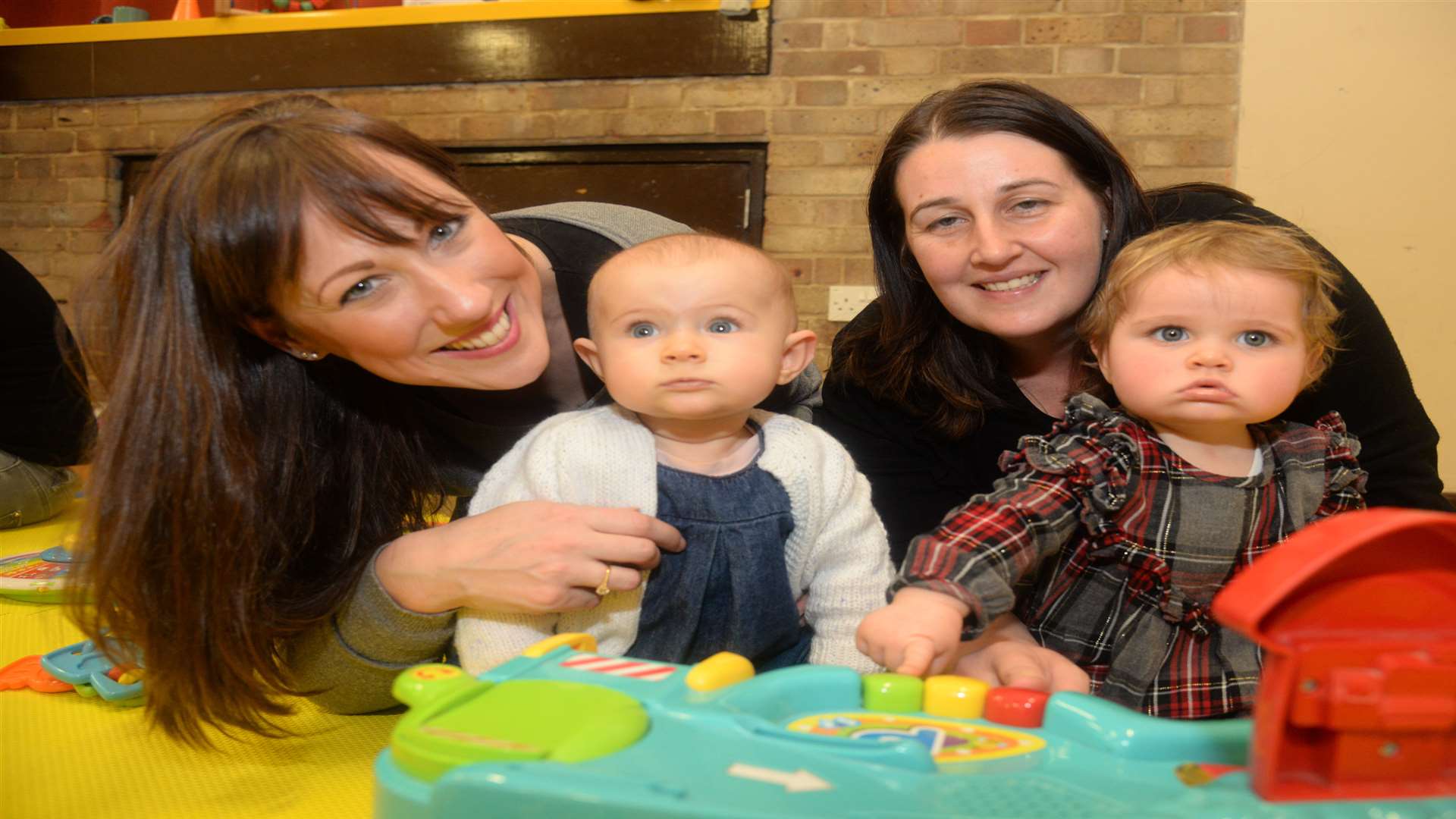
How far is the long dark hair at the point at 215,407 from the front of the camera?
106cm

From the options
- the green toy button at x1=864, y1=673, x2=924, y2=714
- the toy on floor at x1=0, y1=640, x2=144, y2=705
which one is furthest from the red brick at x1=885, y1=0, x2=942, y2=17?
the green toy button at x1=864, y1=673, x2=924, y2=714

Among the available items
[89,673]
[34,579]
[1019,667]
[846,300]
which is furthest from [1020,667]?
[846,300]

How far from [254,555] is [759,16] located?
2623mm

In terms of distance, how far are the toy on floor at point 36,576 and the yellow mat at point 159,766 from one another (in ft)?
1.85

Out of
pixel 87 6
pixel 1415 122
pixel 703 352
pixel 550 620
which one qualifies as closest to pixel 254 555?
pixel 550 620

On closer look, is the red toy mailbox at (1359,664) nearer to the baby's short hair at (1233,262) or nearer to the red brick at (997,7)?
the baby's short hair at (1233,262)

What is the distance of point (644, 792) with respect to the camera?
1.99 feet

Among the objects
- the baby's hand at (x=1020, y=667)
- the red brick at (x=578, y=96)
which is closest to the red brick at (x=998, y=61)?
Answer: the red brick at (x=578, y=96)

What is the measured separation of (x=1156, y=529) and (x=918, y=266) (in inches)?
21.0

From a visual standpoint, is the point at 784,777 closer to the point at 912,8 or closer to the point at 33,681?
the point at 33,681

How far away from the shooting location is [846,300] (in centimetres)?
330

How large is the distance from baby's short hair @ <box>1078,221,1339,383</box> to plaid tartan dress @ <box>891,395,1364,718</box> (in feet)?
0.36

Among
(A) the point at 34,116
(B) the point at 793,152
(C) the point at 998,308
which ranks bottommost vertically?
(C) the point at 998,308

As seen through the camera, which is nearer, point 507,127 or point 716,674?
point 716,674
